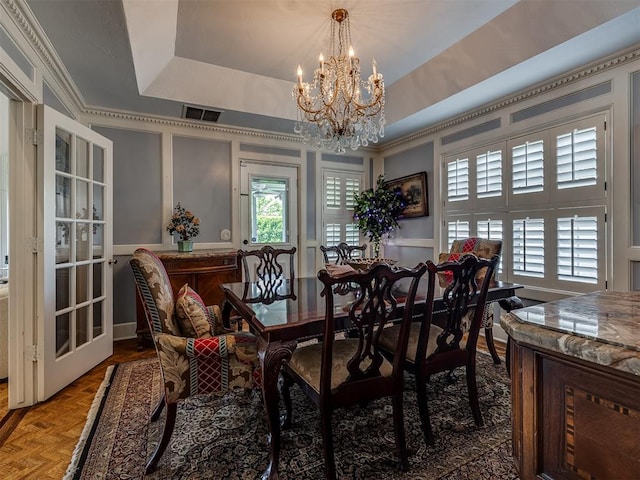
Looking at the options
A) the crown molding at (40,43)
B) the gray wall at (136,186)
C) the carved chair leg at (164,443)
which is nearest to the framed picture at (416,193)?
the gray wall at (136,186)

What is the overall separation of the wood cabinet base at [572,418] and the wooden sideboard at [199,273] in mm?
2809

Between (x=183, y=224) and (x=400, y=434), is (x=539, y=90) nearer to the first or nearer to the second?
(x=400, y=434)

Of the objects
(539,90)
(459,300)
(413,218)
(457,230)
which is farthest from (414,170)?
(459,300)

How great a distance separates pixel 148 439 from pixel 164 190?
8.97 feet

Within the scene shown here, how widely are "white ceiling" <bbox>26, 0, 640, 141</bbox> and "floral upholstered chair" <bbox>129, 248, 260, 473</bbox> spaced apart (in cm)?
173

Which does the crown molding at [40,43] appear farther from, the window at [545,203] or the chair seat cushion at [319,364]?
the window at [545,203]

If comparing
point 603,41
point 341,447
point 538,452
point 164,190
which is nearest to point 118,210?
point 164,190

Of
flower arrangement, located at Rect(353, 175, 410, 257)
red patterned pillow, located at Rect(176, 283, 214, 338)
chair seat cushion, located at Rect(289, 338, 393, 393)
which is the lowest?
chair seat cushion, located at Rect(289, 338, 393, 393)

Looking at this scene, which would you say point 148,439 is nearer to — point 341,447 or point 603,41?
point 341,447

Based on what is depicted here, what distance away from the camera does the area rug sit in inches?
60.8

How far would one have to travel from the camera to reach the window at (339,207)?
15.6 feet

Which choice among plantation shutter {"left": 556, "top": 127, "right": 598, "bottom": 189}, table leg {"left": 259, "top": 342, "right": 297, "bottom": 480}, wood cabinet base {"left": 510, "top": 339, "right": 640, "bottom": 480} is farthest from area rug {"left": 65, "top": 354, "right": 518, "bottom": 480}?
plantation shutter {"left": 556, "top": 127, "right": 598, "bottom": 189}

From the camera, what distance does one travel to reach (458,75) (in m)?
3.09

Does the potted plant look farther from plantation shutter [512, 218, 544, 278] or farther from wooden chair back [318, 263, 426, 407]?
plantation shutter [512, 218, 544, 278]
